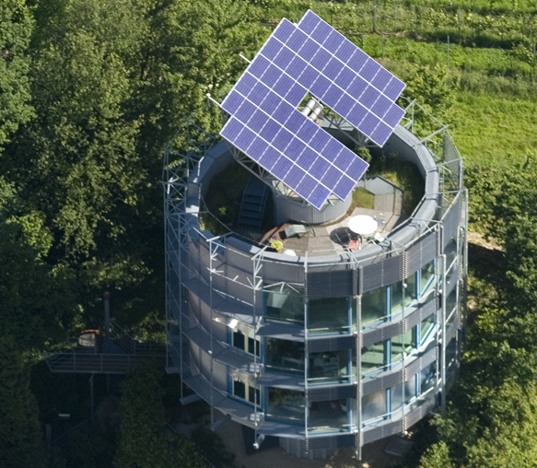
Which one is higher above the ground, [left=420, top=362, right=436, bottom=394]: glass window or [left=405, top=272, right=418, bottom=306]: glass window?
[left=405, top=272, right=418, bottom=306]: glass window

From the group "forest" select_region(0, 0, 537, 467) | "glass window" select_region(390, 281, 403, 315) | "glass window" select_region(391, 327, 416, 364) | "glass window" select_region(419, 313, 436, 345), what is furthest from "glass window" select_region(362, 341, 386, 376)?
"forest" select_region(0, 0, 537, 467)

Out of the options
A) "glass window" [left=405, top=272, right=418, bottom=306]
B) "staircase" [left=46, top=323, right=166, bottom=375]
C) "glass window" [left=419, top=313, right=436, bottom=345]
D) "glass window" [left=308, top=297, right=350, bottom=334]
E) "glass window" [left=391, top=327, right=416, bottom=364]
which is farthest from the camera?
"staircase" [left=46, top=323, right=166, bottom=375]

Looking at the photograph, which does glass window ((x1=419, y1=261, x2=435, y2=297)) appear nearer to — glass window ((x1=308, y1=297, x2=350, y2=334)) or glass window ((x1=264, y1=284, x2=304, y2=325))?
glass window ((x1=308, y1=297, x2=350, y2=334))

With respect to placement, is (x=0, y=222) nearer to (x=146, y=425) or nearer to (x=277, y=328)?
(x=146, y=425)

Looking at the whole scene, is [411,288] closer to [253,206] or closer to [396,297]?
[396,297]

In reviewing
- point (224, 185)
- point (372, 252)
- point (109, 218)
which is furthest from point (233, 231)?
point (109, 218)

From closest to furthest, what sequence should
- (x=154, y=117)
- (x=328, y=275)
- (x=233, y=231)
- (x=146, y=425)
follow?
(x=328, y=275) < (x=233, y=231) < (x=146, y=425) < (x=154, y=117)
